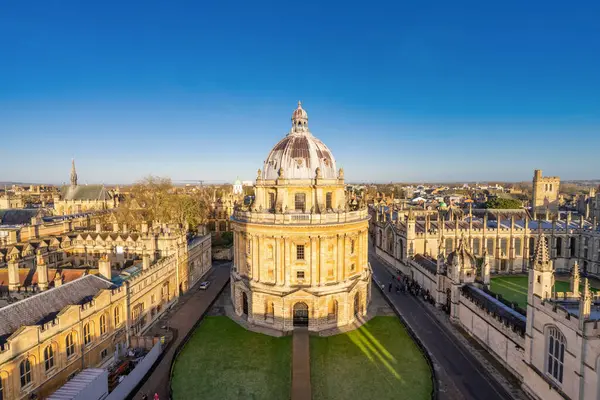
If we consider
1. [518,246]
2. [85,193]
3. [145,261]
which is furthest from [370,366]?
[85,193]

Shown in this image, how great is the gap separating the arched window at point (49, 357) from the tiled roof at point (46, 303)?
2.02m

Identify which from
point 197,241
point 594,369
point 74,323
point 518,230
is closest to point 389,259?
point 518,230

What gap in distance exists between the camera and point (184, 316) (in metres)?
37.5

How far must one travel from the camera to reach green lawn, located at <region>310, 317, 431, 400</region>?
81.8 feet

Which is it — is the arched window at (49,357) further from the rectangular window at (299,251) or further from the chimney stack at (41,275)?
the rectangular window at (299,251)

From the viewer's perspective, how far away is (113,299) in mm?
27859

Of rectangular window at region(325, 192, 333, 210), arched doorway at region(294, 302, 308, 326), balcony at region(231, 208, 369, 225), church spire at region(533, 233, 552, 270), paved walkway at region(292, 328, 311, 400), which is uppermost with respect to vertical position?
rectangular window at region(325, 192, 333, 210)

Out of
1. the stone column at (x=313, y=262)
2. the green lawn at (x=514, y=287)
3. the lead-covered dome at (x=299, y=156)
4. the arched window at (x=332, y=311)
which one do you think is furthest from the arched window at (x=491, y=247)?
the stone column at (x=313, y=262)

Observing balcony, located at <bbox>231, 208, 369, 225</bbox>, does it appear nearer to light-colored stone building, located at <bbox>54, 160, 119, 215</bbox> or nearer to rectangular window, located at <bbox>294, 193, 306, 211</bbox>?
rectangular window, located at <bbox>294, 193, 306, 211</bbox>

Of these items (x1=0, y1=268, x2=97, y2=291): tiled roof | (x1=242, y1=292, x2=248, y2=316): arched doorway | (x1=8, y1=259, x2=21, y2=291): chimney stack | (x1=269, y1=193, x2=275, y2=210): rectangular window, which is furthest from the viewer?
(x1=242, y1=292, x2=248, y2=316): arched doorway

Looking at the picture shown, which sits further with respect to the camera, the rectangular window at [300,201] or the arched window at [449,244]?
the arched window at [449,244]

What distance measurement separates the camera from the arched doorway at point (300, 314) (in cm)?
3528

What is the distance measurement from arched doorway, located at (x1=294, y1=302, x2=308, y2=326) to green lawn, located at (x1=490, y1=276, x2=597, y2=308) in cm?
2458

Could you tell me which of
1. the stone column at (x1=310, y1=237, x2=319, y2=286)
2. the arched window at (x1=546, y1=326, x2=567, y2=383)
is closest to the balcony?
the stone column at (x1=310, y1=237, x2=319, y2=286)
